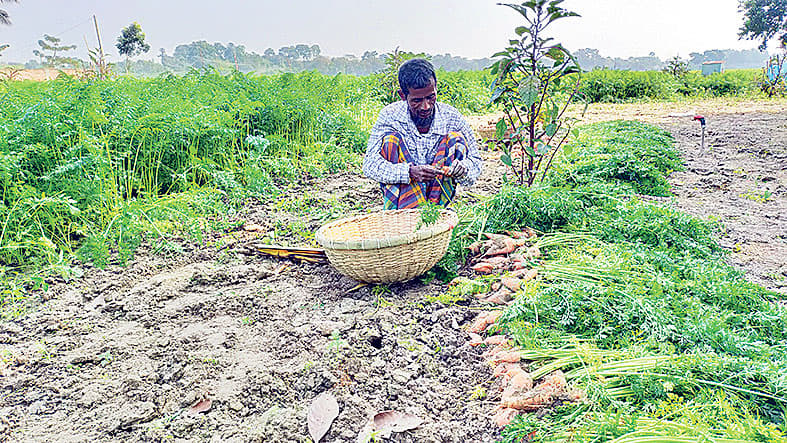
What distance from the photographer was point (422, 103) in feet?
10.7

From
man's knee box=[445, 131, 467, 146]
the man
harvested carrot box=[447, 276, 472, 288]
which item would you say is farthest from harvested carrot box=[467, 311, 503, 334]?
man's knee box=[445, 131, 467, 146]

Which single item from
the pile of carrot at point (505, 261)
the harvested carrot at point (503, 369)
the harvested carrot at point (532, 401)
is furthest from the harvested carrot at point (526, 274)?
the harvested carrot at point (532, 401)

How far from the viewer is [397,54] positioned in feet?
30.9

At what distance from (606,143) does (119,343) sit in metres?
4.82

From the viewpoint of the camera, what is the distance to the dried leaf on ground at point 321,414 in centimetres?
174

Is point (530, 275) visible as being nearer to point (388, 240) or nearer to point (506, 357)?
point (506, 357)

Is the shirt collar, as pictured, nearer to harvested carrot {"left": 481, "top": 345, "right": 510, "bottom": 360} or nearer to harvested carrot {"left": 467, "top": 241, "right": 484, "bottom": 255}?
harvested carrot {"left": 467, "top": 241, "right": 484, "bottom": 255}

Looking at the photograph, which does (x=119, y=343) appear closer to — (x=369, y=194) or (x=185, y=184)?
(x=185, y=184)

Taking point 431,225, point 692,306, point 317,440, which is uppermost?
point 431,225

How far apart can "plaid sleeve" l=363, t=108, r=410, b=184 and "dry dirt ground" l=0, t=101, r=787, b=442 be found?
66cm

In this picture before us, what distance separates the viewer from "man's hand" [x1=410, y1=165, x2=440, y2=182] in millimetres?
3152

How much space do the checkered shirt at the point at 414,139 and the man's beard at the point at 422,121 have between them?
0.07ft

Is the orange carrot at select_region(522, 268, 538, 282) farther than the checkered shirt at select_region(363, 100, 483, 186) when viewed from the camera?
No

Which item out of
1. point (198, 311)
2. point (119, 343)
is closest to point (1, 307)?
point (119, 343)
